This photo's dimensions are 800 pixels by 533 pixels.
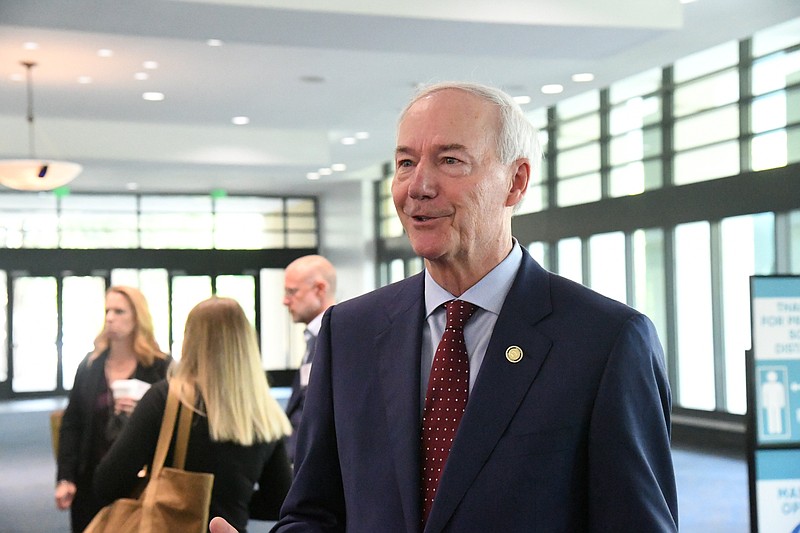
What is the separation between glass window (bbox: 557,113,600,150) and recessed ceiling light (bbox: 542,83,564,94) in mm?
2173

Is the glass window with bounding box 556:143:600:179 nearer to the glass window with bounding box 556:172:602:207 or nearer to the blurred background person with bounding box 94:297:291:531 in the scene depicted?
the glass window with bounding box 556:172:602:207

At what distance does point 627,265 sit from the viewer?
13203mm

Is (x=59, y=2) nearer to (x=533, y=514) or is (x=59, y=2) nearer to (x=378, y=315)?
(x=378, y=315)

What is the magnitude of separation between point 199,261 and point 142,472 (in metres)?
17.2

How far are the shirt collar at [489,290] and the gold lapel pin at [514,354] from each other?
106 mm

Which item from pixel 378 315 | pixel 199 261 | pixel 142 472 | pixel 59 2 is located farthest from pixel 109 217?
pixel 378 315

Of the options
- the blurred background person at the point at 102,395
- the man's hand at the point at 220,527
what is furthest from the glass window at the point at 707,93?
the man's hand at the point at 220,527

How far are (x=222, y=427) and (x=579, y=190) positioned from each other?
1124 cm

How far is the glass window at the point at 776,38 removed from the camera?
33.1ft

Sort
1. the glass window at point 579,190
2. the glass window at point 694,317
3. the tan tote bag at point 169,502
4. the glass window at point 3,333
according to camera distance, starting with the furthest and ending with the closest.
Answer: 1. the glass window at point 3,333
2. the glass window at point 579,190
3. the glass window at point 694,317
4. the tan tote bag at point 169,502

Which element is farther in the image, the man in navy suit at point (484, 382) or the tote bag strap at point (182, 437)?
the tote bag strap at point (182, 437)

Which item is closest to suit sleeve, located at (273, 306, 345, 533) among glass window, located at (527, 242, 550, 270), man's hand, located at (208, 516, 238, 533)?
man's hand, located at (208, 516, 238, 533)

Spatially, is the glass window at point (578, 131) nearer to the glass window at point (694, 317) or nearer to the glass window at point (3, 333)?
the glass window at point (694, 317)

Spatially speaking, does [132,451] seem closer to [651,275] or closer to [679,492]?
[679,492]
